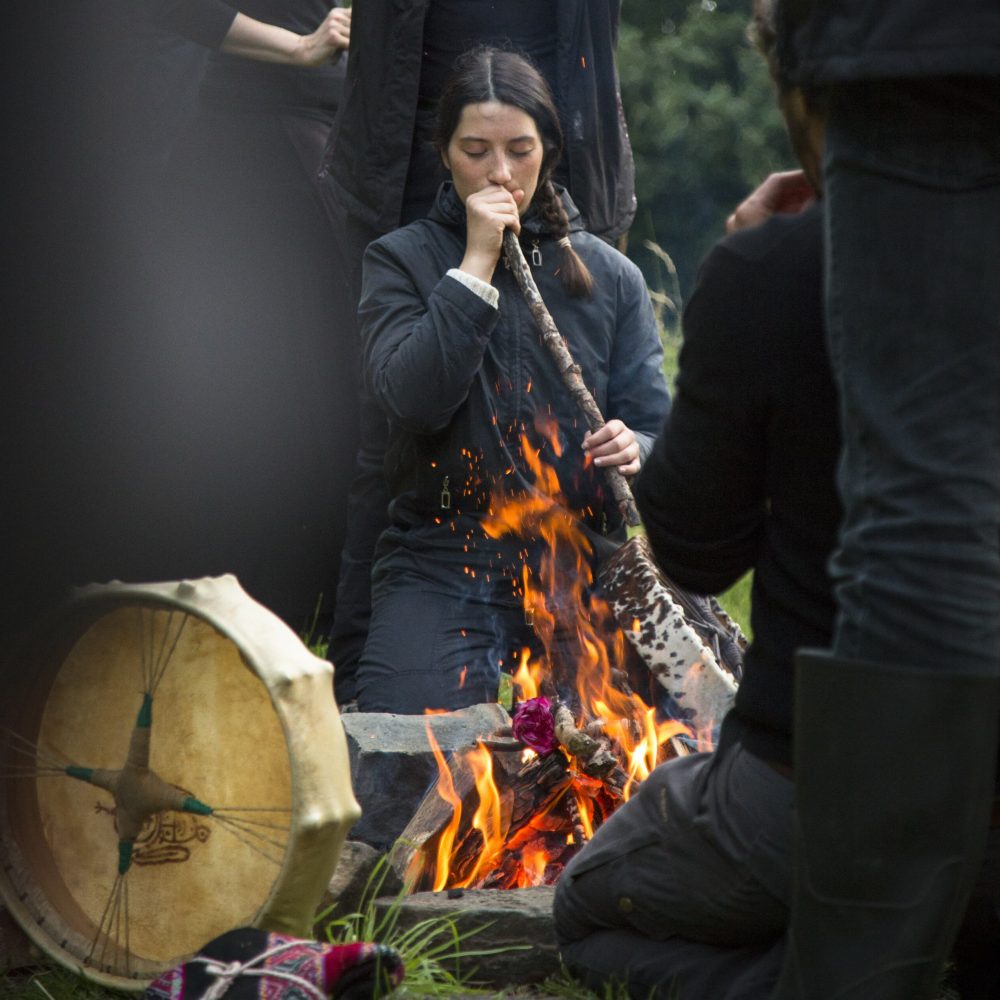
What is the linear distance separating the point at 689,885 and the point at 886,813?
21.7 inches

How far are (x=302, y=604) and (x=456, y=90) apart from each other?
4.81ft

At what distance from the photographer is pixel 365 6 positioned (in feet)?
14.3

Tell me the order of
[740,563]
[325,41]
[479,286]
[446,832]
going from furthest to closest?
[325,41] → [479,286] → [446,832] → [740,563]

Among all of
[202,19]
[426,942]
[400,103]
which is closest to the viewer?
[426,942]

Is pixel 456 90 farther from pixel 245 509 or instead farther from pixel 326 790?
pixel 326 790

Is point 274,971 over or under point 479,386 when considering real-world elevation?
under

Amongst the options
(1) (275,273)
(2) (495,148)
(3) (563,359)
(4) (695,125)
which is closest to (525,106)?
(2) (495,148)

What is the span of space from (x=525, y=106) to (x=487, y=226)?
0.33m

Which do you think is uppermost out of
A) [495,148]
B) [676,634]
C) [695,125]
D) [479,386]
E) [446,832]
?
[695,125]

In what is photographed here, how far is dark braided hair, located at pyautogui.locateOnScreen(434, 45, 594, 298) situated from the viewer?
4.03m

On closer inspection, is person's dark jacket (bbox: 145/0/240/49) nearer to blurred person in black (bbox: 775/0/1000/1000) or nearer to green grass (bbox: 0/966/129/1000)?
green grass (bbox: 0/966/129/1000)

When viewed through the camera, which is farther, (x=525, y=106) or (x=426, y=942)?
(x=525, y=106)

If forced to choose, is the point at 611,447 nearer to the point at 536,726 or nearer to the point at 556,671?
the point at 556,671

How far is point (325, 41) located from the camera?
15.1 feet
